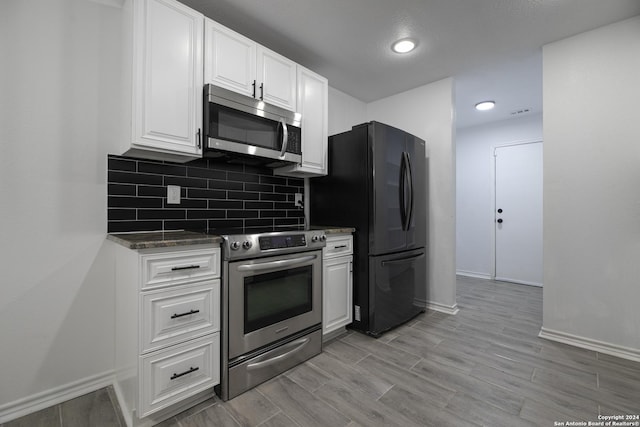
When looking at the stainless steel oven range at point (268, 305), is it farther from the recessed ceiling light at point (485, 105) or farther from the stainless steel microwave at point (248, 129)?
the recessed ceiling light at point (485, 105)

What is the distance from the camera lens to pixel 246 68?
2.01 meters

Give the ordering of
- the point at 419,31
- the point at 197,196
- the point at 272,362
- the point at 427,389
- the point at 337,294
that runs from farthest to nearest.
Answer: the point at 337,294 → the point at 419,31 → the point at 197,196 → the point at 272,362 → the point at 427,389

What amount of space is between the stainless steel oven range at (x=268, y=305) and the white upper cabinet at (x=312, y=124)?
69cm

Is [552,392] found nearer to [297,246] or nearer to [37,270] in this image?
[297,246]

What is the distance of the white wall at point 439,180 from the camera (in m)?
3.07

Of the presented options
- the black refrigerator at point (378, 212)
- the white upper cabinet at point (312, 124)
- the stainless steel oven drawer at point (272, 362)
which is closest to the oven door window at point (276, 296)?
the stainless steel oven drawer at point (272, 362)

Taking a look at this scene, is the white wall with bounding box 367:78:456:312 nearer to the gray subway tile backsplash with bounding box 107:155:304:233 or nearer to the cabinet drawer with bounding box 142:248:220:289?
the gray subway tile backsplash with bounding box 107:155:304:233

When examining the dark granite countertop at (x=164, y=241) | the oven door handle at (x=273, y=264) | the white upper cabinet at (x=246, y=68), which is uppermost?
the white upper cabinet at (x=246, y=68)

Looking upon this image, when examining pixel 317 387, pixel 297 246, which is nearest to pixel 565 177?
pixel 297 246

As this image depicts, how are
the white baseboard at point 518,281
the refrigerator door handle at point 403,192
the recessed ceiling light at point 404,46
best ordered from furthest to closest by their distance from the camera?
the white baseboard at point 518,281
the refrigerator door handle at point 403,192
the recessed ceiling light at point 404,46

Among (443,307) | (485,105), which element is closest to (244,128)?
(443,307)

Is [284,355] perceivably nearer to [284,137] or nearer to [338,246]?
[338,246]

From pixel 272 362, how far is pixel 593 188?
2770mm

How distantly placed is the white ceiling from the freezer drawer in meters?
1.86
